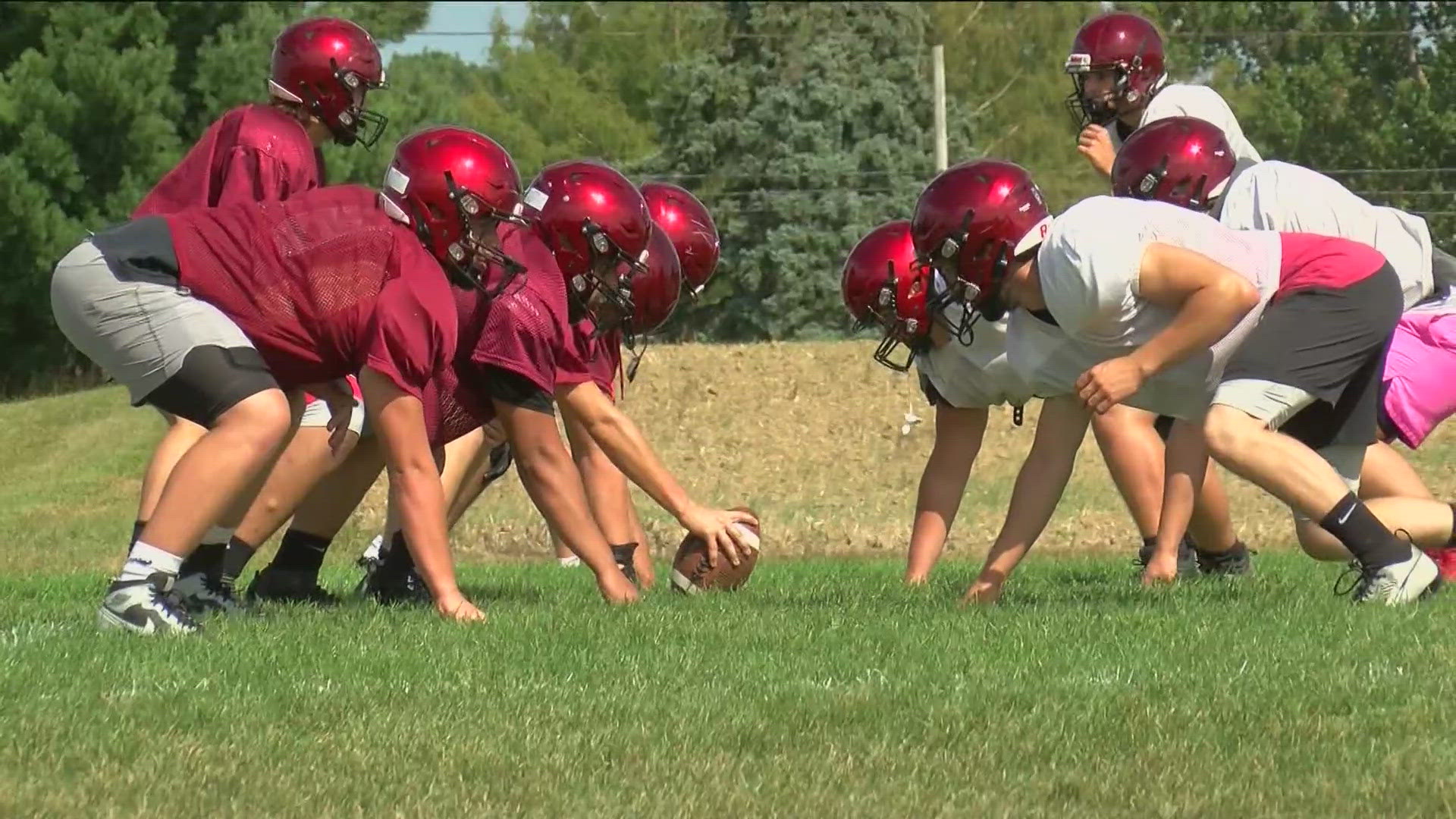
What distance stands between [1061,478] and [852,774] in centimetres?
330

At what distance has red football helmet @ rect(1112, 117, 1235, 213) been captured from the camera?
334 inches

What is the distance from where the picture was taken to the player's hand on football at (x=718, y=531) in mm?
8203

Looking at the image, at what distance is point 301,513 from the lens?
8867 millimetres

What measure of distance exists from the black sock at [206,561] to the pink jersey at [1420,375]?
4900 millimetres

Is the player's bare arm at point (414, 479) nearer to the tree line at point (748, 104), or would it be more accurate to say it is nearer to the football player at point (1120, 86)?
the football player at point (1120, 86)

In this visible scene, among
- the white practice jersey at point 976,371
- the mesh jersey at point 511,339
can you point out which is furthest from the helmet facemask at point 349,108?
the white practice jersey at point 976,371

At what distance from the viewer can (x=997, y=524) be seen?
17.7m

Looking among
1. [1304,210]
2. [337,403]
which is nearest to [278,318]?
[337,403]

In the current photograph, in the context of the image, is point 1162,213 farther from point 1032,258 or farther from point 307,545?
point 307,545

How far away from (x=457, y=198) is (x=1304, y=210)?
346 centimetres

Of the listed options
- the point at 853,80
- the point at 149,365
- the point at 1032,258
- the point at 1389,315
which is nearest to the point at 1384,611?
the point at 1389,315

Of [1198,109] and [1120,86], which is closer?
[1198,109]

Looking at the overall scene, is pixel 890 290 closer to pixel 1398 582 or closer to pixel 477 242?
pixel 477 242

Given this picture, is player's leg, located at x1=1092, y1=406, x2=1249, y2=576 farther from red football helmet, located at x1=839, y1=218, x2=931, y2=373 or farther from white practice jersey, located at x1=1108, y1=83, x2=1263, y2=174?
white practice jersey, located at x1=1108, y1=83, x2=1263, y2=174
